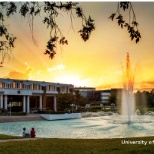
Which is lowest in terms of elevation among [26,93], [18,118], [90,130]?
[90,130]

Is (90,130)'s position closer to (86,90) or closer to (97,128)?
(97,128)

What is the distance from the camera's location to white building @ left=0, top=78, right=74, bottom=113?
18312mm

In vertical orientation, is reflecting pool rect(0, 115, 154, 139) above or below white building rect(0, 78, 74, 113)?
below

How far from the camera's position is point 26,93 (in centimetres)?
1955

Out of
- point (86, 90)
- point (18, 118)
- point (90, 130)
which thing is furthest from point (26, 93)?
point (86, 90)

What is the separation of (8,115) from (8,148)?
1211 centimetres

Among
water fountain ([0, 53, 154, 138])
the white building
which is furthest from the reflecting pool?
the white building

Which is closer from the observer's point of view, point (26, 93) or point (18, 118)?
point (18, 118)

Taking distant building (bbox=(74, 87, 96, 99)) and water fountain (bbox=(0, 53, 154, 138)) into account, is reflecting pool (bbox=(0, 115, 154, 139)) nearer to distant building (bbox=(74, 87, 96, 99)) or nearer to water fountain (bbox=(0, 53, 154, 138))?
water fountain (bbox=(0, 53, 154, 138))

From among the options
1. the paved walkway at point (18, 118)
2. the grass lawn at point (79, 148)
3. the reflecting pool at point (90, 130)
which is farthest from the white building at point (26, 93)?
the grass lawn at point (79, 148)

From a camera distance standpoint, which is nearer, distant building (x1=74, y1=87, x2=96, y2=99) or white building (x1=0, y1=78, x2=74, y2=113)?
white building (x1=0, y1=78, x2=74, y2=113)

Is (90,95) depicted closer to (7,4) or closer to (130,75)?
(130,75)

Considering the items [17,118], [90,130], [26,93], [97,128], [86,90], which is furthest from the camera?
[86,90]

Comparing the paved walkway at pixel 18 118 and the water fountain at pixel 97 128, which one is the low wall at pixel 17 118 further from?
the water fountain at pixel 97 128
